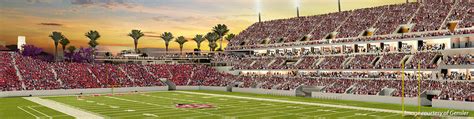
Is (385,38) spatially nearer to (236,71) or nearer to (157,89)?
(236,71)

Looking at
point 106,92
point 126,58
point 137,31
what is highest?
point 137,31

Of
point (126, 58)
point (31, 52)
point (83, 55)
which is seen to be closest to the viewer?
point (126, 58)

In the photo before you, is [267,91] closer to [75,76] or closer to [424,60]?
[424,60]

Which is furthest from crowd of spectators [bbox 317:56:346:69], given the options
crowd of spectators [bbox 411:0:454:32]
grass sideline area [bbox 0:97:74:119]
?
grass sideline area [bbox 0:97:74:119]

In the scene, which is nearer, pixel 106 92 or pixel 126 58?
pixel 106 92

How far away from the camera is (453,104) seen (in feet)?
133

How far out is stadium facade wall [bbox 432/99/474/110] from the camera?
3916cm

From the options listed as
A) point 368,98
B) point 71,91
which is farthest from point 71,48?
point 368,98

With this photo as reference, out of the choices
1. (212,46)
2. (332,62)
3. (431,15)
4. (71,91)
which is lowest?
(71,91)

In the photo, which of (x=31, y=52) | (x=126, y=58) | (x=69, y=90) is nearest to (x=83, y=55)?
(x=31, y=52)

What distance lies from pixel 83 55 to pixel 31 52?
45.3ft

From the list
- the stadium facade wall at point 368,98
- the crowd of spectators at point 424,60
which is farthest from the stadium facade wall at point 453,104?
the crowd of spectators at point 424,60

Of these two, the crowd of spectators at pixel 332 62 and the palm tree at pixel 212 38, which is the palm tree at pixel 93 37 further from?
the crowd of spectators at pixel 332 62

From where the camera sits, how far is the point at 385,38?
63.3m
